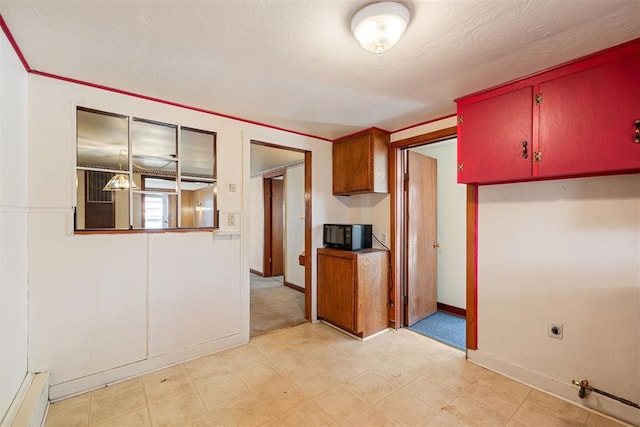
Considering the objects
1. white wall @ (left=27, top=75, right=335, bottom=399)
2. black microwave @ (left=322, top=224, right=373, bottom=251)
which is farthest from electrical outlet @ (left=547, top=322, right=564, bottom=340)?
white wall @ (left=27, top=75, right=335, bottom=399)

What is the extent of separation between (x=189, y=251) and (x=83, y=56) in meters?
1.53

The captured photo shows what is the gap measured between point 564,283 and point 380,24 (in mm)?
2142

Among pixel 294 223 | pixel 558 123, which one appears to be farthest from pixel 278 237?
pixel 558 123

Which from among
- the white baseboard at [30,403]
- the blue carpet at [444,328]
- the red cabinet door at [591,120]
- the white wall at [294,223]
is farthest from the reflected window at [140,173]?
the red cabinet door at [591,120]

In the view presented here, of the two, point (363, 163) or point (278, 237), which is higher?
point (363, 163)

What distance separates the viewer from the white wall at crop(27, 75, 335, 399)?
1842 millimetres

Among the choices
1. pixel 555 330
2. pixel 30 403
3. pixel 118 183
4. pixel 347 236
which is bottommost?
pixel 30 403

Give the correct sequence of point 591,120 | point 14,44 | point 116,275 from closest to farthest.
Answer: point 14,44 < point 591,120 < point 116,275

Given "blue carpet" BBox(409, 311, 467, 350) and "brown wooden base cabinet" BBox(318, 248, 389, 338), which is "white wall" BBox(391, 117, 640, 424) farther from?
"brown wooden base cabinet" BBox(318, 248, 389, 338)

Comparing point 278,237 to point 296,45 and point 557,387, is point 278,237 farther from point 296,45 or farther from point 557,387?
point 557,387

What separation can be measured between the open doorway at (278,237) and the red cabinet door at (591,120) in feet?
7.34

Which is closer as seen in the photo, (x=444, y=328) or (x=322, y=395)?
(x=322, y=395)

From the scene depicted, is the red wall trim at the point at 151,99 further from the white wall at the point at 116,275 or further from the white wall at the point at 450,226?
the white wall at the point at 450,226

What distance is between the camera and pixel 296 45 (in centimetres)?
157
